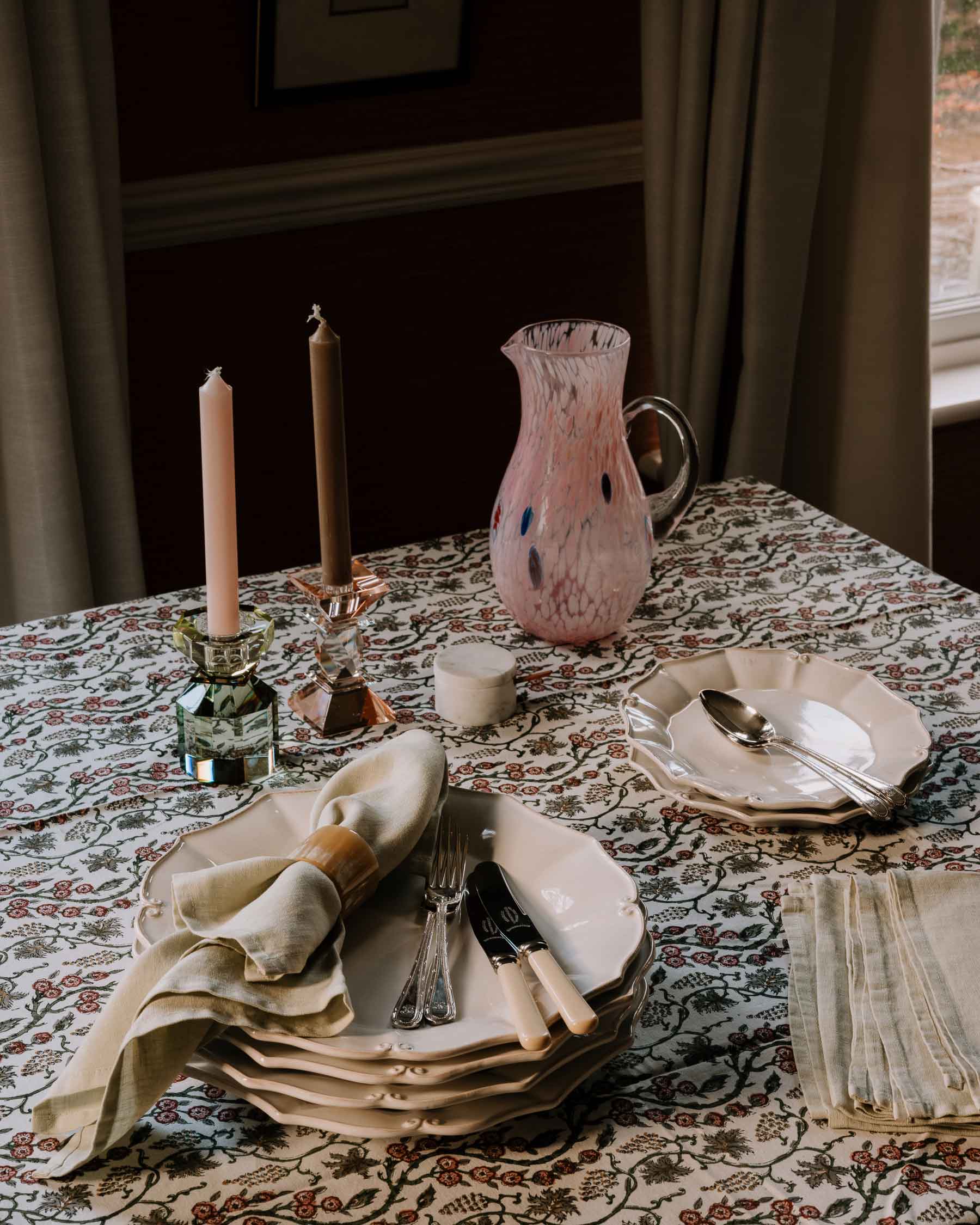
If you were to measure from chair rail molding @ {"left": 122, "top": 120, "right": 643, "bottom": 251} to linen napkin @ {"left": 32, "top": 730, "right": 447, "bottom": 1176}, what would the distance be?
55.8 inches

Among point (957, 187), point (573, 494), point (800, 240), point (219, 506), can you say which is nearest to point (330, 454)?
point (219, 506)

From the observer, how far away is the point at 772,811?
909 millimetres

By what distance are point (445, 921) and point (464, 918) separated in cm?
2

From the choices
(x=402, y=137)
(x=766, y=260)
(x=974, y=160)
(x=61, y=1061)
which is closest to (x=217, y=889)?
(x=61, y=1061)

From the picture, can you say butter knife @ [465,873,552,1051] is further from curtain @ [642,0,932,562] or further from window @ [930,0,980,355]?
window @ [930,0,980,355]

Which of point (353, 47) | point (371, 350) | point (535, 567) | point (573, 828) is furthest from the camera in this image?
point (371, 350)

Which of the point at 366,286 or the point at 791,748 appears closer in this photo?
the point at 791,748

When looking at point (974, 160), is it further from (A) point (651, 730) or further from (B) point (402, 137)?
(A) point (651, 730)

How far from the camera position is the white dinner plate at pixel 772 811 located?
35.4 inches

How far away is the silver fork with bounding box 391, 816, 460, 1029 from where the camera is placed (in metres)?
0.70

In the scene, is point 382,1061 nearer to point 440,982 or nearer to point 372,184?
point 440,982

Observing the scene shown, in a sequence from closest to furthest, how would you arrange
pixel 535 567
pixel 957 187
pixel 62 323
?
pixel 535 567 → pixel 62 323 → pixel 957 187

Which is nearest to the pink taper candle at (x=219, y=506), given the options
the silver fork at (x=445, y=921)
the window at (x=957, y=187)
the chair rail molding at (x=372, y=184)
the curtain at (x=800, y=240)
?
the silver fork at (x=445, y=921)

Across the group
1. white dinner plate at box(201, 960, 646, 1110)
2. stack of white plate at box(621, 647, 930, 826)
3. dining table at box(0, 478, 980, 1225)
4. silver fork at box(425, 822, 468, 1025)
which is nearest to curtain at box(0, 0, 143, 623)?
dining table at box(0, 478, 980, 1225)
